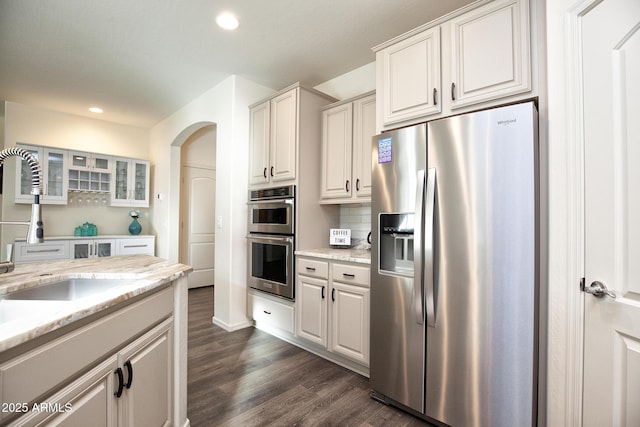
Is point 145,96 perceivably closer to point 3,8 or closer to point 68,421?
point 3,8

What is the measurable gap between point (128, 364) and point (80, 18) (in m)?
2.82

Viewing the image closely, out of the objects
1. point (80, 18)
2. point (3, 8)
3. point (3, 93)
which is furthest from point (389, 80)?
point (3, 93)

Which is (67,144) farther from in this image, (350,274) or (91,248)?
(350,274)

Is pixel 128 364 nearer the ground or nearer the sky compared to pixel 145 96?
nearer the ground

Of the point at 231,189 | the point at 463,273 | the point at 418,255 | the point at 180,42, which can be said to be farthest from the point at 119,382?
the point at 180,42

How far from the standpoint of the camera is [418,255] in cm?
167

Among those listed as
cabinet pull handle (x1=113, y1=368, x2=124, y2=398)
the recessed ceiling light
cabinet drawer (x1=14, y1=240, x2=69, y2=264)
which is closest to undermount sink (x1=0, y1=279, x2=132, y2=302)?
cabinet pull handle (x1=113, y1=368, x2=124, y2=398)

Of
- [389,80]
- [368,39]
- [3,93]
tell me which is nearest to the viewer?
[389,80]

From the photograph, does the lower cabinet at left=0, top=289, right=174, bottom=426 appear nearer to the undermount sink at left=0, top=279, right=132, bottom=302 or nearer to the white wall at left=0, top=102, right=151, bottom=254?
the undermount sink at left=0, top=279, right=132, bottom=302

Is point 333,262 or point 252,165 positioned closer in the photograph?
point 333,262

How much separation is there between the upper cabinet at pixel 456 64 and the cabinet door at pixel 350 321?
130 centimetres

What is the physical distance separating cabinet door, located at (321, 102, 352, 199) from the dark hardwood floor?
60.6 inches

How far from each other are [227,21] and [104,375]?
254 centimetres

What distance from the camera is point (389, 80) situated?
207 centimetres
